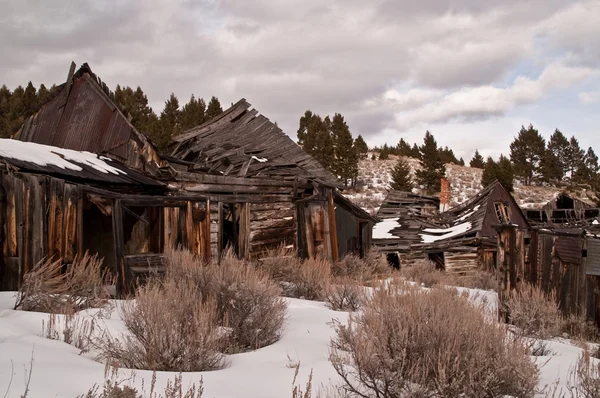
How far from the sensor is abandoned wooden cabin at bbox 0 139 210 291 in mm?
7863

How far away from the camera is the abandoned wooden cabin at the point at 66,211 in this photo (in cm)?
786

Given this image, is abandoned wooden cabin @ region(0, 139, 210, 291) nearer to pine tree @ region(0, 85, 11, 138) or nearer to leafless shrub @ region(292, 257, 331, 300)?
leafless shrub @ region(292, 257, 331, 300)

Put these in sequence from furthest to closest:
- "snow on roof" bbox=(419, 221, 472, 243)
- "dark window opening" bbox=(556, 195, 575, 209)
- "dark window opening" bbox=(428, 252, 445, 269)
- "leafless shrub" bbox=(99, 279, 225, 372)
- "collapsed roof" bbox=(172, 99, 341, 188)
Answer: "dark window opening" bbox=(556, 195, 575, 209)
"snow on roof" bbox=(419, 221, 472, 243)
"dark window opening" bbox=(428, 252, 445, 269)
"collapsed roof" bbox=(172, 99, 341, 188)
"leafless shrub" bbox=(99, 279, 225, 372)

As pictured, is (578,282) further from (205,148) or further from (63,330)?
(205,148)

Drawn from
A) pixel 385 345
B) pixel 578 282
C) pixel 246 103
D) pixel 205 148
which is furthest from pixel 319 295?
pixel 246 103

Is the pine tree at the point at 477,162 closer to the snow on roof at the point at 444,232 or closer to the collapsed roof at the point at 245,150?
the snow on roof at the point at 444,232

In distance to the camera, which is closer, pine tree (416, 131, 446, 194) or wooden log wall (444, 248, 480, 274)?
wooden log wall (444, 248, 480, 274)

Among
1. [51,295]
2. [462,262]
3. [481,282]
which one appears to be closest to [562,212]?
[462,262]

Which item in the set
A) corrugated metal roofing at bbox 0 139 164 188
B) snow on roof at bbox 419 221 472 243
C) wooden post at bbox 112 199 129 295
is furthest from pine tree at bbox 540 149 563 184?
wooden post at bbox 112 199 129 295

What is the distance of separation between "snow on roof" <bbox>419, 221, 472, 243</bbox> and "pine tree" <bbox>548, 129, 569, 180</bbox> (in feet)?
136

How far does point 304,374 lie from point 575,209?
35399 mm

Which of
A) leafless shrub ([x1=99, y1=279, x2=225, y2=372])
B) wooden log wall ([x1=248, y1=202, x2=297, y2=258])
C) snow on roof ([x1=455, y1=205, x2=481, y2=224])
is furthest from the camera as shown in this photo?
snow on roof ([x1=455, y1=205, x2=481, y2=224])

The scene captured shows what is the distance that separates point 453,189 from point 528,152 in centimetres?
1486

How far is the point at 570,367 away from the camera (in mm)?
4797
